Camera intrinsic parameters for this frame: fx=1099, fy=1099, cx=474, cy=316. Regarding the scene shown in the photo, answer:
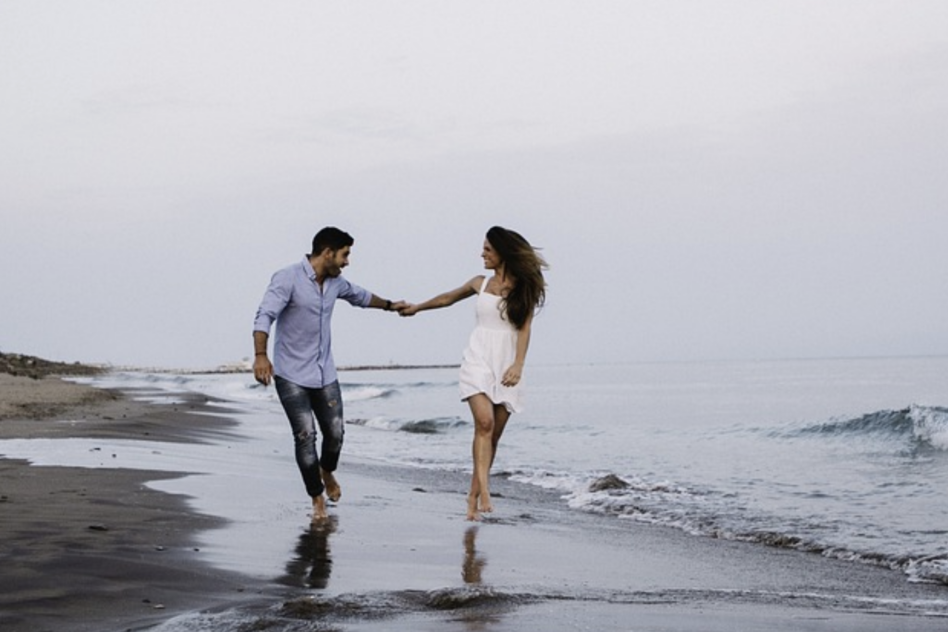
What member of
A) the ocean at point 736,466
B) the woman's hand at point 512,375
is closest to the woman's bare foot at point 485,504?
the woman's hand at point 512,375

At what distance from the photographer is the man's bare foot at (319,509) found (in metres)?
7.24

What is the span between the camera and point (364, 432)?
22.2 m

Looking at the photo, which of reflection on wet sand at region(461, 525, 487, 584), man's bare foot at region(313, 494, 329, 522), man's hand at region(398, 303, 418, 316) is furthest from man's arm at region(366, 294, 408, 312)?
reflection on wet sand at region(461, 525, 487, 584)

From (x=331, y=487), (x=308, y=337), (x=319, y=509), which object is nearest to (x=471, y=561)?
(x=319, y=509)

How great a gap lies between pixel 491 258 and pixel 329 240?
3.63ft

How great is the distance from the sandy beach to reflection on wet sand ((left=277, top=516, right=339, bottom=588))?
0.01 m

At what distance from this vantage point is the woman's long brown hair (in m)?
7.41

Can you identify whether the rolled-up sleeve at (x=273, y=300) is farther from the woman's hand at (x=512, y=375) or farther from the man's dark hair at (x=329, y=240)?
the woman's hand at (x=512, y=375)

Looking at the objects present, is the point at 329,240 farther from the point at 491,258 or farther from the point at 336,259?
the point at 491,258

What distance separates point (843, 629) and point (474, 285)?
4.10 metres

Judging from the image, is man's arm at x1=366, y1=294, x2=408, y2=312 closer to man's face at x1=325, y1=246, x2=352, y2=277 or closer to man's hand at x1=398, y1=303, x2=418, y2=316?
man's hand at x1=398, y1=303, x2=418, y2=316

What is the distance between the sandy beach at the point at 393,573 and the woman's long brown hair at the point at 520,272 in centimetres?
148

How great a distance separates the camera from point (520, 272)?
24.2 feet

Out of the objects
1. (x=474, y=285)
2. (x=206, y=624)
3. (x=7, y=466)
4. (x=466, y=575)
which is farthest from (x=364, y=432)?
(x=206, y=624)
